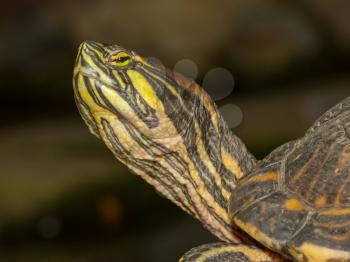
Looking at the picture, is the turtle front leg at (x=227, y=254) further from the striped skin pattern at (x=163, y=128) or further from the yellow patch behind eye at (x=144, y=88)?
the yellow patch behind eye at (x=144, y=88)

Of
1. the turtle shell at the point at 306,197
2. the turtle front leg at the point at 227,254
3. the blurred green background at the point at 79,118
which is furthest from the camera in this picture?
the blurred green background at the point at 79,118

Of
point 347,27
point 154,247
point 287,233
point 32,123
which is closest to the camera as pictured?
point 287,233

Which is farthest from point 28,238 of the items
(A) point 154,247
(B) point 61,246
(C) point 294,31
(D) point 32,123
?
(C) point 294,31

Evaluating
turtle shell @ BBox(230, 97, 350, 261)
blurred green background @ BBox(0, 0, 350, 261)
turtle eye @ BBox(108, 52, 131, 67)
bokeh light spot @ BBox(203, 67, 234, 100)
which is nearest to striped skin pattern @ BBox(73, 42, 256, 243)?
turtle eye @ BBox(108, 52, 131, 67)

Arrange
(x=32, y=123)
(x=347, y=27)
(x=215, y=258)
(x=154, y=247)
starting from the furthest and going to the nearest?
(x=347, y=27) < (x=32, y=123) < (x=154, y=247) < (x=215, y=258)

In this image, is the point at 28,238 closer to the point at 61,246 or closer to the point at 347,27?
the point at 61,246

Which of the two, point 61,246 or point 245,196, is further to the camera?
point 61,246

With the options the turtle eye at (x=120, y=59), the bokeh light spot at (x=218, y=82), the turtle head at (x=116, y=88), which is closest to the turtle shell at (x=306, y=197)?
the turtle head at (x=116, y=88)
